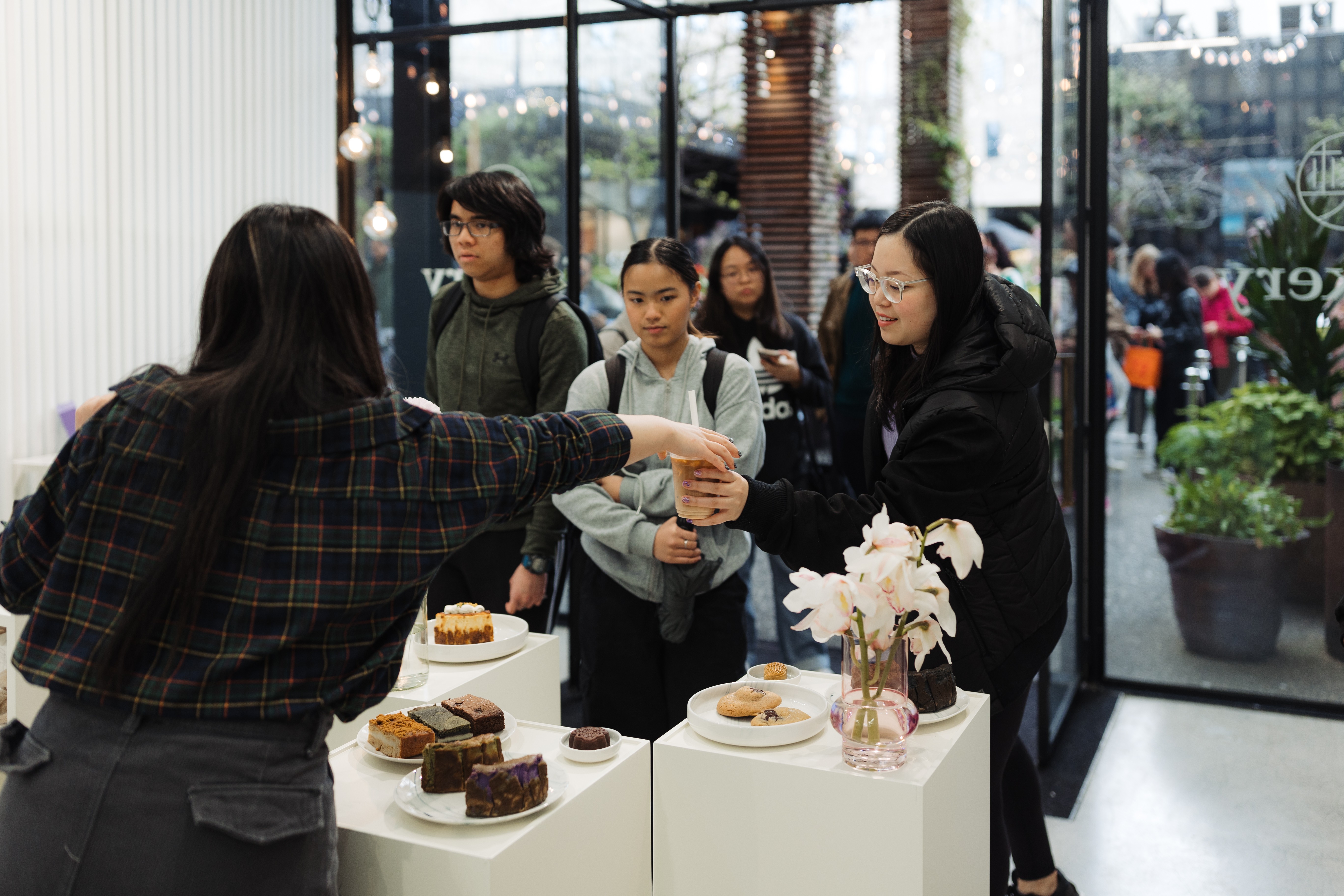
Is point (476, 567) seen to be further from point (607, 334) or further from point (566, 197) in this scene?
A: point (566, 197)

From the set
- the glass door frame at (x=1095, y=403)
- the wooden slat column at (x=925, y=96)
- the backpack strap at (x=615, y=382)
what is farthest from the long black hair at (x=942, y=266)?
the wooden slat column at (x=925, y=96)

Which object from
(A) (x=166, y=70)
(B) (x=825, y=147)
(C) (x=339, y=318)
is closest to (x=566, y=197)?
(B) (x=825, y=147)

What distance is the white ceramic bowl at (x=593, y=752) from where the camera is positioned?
175 centimetres

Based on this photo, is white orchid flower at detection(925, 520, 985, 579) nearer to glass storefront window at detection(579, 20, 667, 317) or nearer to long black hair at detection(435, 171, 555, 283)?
long black hair at detection(435, 171, 555, 283)

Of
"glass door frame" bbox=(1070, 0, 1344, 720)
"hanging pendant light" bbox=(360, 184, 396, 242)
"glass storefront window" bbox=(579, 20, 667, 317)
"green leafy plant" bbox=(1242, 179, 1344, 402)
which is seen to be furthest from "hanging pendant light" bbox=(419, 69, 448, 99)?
"green leafy plant" bbox=(1242, 179, 1344, 402)

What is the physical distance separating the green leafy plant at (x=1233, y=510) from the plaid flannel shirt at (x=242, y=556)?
379 centimetres

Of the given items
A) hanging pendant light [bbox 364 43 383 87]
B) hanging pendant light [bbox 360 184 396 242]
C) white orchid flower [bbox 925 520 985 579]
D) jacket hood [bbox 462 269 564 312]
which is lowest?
white orchid flower [bbox 925 520 985 579]

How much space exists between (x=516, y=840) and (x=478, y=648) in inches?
32.2

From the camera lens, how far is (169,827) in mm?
1300

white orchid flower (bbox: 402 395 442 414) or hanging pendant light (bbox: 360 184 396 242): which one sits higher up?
hanging pendant light (bbox: 360 184 396 242)

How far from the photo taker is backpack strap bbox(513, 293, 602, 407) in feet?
10.1

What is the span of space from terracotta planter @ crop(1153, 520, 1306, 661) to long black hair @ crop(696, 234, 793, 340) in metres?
1.81

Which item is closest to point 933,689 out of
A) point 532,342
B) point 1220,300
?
point 532,342

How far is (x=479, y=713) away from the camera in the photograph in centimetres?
181
